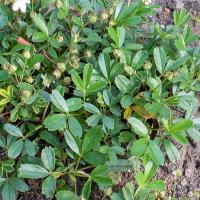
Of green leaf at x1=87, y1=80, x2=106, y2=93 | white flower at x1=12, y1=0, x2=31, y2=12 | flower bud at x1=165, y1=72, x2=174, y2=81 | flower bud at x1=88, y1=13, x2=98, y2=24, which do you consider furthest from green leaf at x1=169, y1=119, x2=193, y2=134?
white flower at x1=12, y1=0, x2=31, y2=12

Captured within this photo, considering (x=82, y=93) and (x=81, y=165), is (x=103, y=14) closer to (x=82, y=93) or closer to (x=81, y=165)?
(x=82, y=93)

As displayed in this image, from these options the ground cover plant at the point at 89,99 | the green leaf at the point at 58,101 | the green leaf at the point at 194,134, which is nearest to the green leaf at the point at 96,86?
the ground cover plant at the point at 89,99

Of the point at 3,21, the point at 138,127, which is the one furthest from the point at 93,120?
the point at 3,21

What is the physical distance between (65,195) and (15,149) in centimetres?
21

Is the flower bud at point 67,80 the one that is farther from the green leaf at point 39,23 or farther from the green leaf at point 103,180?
the green leaf at point 103,180

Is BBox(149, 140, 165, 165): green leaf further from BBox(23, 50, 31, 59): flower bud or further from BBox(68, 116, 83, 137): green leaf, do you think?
BBox(23, 50, 31, 59): flower bud

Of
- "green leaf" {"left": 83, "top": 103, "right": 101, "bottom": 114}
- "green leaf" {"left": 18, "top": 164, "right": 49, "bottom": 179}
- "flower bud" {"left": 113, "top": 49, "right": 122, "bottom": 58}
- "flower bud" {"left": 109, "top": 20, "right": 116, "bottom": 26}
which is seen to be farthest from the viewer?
"flower bud" {"left": 109, "top": 20, "right": 116, "bottom": 26}

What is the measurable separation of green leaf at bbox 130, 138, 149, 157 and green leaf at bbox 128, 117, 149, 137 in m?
0.03

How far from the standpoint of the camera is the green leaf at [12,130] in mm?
1600

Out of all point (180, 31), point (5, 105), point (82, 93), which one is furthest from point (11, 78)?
point (180, 31)

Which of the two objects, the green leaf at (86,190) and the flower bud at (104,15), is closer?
the green leaf at (86,190)

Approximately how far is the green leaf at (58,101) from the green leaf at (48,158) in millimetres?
127

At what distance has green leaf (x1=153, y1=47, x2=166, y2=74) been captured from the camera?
1728mm

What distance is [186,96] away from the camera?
5.49 feet
